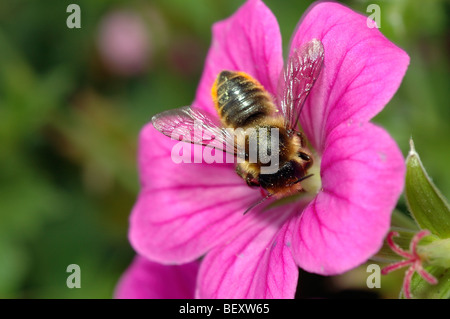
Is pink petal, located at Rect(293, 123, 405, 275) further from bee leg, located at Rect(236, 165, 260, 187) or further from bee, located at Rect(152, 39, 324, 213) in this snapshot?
bee leg, located at Rect(236, 165, 260, 187)

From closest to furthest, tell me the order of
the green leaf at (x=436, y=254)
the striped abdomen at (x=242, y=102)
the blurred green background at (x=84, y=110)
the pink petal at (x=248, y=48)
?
1. the green leaf at (x=436, y=254)
2. the striped abdomen at (x=242, y=102)
3. the pink petal at (x=248, y=48)
4. the blurred green background at (x=84, y=110)

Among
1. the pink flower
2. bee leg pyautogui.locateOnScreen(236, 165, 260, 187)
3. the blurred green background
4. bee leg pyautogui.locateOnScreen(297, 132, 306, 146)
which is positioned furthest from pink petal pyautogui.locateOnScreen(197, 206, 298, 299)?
the blurred green background

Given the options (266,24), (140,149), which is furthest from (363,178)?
(140,149)

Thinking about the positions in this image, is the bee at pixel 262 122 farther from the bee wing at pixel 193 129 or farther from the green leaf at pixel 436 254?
the green leaf at pixel 436 254

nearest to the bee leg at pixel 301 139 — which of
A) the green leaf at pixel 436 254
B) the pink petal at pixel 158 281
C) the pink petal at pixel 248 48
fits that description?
the pink petal at pixel 248 48

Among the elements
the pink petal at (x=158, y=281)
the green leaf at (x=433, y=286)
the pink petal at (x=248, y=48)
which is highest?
the pink petal at (x=248, y=48)
